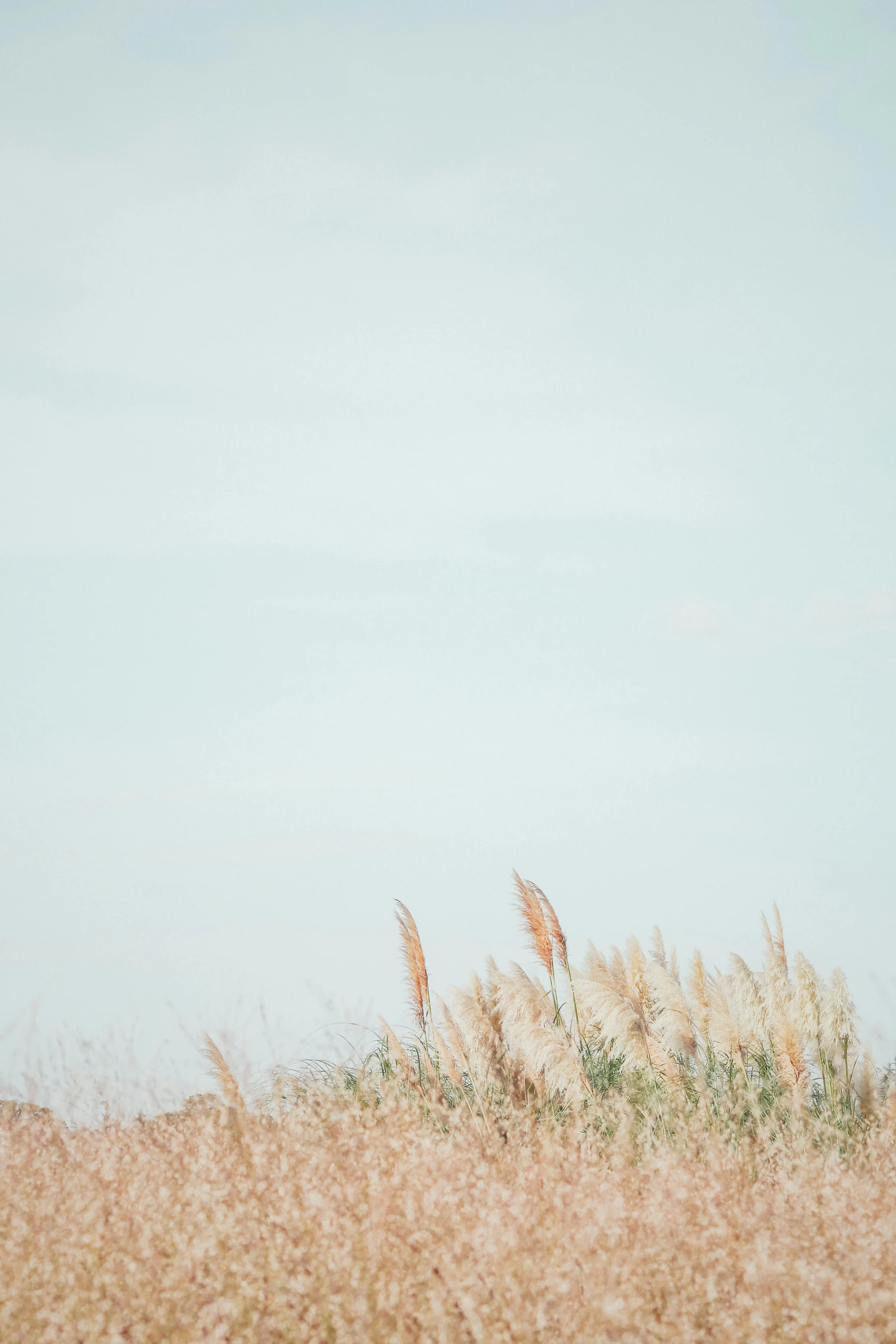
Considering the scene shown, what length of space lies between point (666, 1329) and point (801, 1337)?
18.3 inches

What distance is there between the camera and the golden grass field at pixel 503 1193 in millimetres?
3936

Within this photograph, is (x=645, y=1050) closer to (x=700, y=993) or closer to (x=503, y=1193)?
(x=700, y=993)

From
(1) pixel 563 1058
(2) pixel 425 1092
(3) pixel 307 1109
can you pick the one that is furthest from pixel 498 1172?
(2) pixel 425 1092

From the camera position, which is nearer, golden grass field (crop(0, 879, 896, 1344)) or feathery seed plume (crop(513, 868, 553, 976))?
golden grass field (crop(0, 879, 896, 1344))

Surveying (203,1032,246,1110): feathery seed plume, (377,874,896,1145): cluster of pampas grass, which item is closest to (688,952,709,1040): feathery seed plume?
(377,874,896,1145): cluster of pampas grass

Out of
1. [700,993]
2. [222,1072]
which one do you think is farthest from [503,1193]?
[700,993]

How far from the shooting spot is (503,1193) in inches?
186

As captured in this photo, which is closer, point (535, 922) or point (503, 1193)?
point (503, 1193)

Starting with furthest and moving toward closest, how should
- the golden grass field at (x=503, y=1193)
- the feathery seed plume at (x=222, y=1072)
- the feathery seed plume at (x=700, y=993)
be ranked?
the feathery seed plume at (x=700, y=993) → the feathery seed plume at (x=222, y=1072) → the golden grass field at (x=503, y=1193)

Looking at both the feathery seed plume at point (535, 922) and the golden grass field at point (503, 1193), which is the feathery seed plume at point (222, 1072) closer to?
the golden grass field at point (503, 1193)

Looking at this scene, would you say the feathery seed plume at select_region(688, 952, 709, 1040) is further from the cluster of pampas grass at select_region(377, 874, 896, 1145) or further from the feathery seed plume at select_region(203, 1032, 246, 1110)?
the feathery seed plume at select_region(203, 1032, 246, 1110)

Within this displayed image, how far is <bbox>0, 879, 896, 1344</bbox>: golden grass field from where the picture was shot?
3936 millimetres

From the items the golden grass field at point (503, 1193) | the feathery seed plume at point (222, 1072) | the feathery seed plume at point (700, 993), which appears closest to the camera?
the golden grass field at point (503, 1193)

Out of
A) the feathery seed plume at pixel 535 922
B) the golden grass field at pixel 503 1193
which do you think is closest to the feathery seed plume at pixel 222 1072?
the golden grass field at pixel 503 1193
